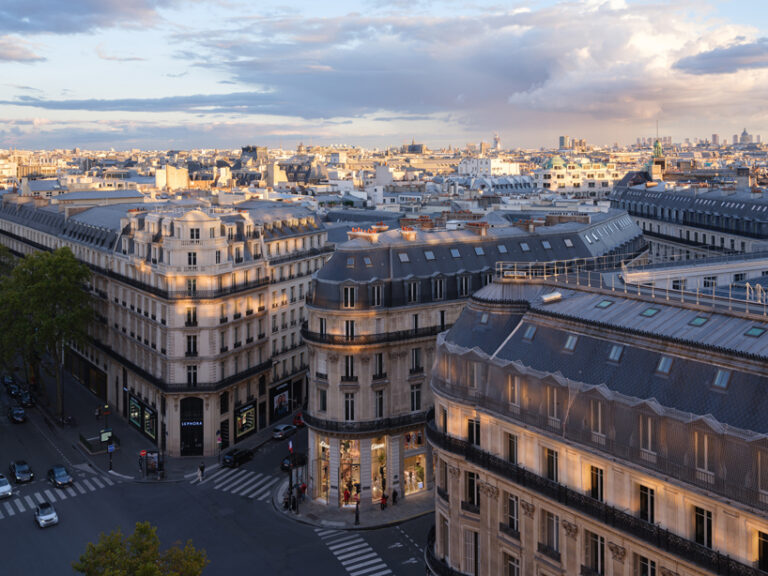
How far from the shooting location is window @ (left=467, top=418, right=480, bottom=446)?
45.9m

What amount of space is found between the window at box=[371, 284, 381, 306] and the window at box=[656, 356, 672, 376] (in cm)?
3063

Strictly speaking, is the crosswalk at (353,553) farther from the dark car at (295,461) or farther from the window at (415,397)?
the window at (415,397)

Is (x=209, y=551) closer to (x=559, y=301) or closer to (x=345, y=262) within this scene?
(x=345, y=262)

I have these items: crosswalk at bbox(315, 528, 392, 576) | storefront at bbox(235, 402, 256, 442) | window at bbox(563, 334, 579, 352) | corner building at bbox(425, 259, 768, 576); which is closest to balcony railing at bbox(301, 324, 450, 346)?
crosswalk at bbox(315, 528, 392, 576)

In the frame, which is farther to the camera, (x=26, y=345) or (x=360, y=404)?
(x=26, y=345)

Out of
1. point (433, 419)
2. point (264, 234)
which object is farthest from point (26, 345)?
point (433, 419)

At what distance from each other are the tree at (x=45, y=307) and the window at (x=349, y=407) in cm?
3480

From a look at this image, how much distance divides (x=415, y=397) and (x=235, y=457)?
18404 millimetres

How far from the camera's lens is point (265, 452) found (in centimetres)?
7844

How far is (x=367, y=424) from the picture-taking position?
64938 millimetres

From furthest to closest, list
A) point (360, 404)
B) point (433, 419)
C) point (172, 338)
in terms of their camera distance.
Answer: point (172, 338) → point (360, 404) → point (433, 419)

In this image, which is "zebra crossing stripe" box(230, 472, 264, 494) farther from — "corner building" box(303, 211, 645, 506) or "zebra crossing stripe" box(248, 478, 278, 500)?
"corner building" box(303, 211, 645, 506)

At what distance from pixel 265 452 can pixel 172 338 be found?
1366 cm

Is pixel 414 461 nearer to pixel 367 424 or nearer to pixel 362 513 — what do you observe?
pixel 367 424
